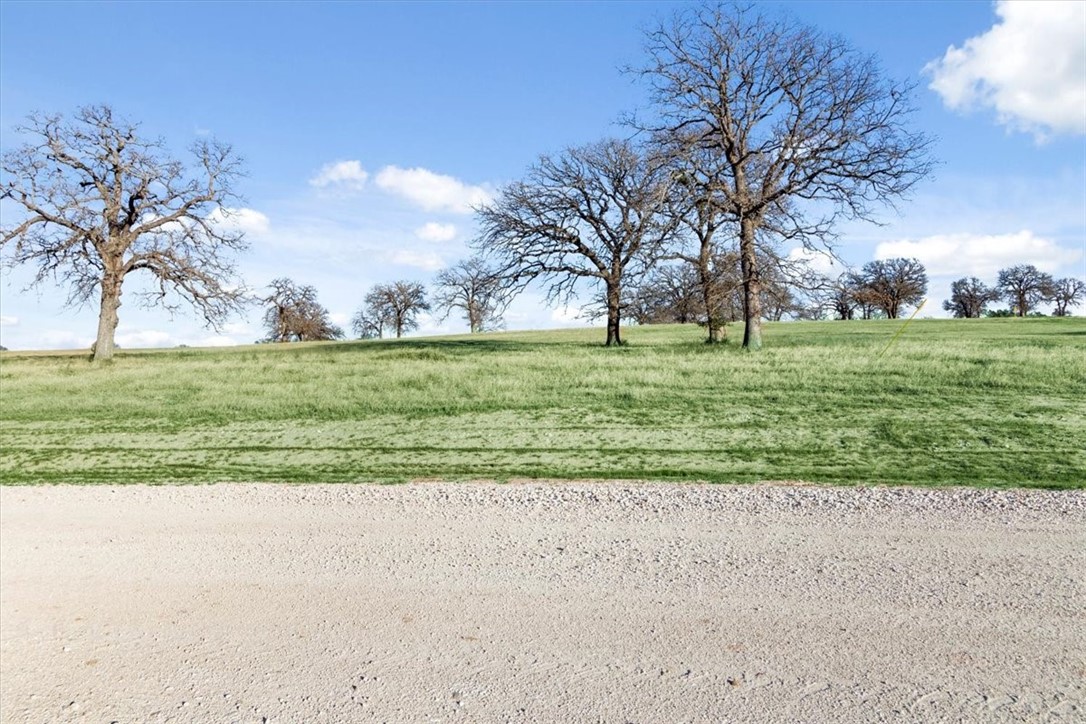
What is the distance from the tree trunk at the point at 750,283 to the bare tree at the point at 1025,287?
6366cm

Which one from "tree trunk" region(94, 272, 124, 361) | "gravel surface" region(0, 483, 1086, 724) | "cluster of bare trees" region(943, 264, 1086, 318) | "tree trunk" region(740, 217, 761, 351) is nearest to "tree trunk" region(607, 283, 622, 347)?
"tree trunk" region(740, 217, 761, 351)

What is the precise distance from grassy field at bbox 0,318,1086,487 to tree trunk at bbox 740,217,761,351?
137 inches

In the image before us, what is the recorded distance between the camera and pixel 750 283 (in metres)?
26.5

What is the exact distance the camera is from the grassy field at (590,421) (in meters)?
10.5

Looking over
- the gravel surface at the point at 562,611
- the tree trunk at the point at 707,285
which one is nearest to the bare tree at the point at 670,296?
the tree trunk at the point at 707,285

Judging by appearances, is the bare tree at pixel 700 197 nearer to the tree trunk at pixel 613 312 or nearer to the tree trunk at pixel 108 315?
the tree trunk at pixel 613 312

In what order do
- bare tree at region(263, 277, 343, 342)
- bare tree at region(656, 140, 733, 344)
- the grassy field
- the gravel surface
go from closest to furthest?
the gravel surface, the grassy field, bare tree at region(656, 140, 733, 344), bare tree at region(263, 277, 343, 342)

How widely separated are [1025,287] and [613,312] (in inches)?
2518

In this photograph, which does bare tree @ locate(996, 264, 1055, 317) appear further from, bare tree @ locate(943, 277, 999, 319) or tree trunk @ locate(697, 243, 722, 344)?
tree trunk @ locate(697, 243, 722, 344)

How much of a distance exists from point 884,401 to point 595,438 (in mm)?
6755

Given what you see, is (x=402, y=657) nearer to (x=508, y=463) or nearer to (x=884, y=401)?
(x=508, y=463)

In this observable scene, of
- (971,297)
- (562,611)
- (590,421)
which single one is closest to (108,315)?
(590,421)

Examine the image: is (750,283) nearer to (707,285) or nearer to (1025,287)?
(707,285)

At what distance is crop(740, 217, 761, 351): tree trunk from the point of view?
2609 cm
